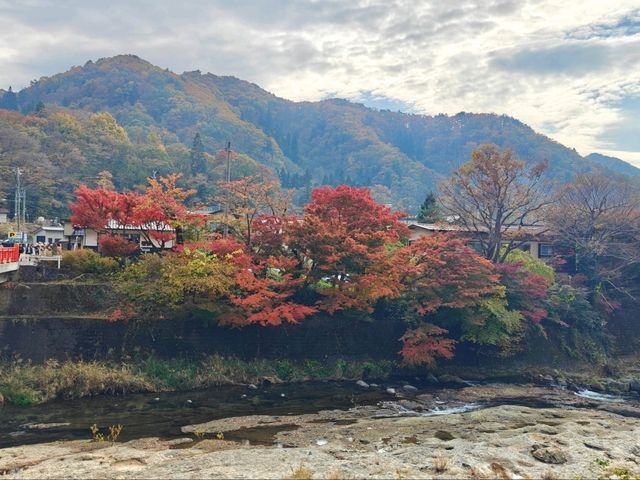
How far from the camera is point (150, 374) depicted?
23938mm

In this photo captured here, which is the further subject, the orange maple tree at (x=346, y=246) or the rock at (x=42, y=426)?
the orange maple tree at (x=346, y=246)

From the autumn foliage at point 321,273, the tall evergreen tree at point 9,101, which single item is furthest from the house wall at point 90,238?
the tall evergreen tree at point 9,101

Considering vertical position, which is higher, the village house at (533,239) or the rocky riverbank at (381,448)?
the village house at (533,239)

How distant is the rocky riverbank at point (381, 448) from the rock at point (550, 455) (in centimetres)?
4

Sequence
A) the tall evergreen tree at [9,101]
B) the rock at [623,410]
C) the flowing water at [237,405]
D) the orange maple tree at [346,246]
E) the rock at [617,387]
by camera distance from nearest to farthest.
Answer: the flowing water at [237,405]
the rock at [623,410]
the orange maple tree at [346,246]
the rock at [617,387]
the tall evergreen tree at [9,101]

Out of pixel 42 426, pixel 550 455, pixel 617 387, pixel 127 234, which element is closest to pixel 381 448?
pixel 550 455

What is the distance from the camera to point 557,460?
14867 millimetres

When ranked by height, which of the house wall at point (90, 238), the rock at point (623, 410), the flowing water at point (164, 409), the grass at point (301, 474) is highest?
the house wall at point (90, 238)

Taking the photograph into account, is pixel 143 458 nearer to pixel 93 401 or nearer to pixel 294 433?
pixel 294 433

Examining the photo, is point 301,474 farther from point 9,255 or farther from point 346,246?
point 9,255

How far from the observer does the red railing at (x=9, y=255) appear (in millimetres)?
23969

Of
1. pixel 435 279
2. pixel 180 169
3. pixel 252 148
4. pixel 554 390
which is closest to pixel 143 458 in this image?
pixel 435 279

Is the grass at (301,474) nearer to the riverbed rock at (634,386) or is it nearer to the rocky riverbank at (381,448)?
the rocky riverbank at (381,448)

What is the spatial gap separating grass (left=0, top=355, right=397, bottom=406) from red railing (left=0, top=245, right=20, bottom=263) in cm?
498
